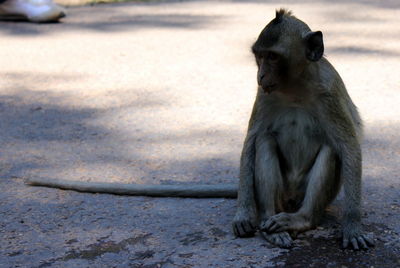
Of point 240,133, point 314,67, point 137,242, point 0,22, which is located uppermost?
point 0,22

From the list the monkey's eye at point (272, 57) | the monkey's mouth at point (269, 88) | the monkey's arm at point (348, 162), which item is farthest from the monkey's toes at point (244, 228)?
the monkey's eye at point (272, 57)

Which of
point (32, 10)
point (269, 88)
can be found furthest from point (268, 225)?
point (32, 10)

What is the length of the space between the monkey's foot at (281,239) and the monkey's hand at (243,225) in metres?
0.13

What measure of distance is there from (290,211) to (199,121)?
2.24 m

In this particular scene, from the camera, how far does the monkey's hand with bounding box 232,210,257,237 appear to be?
4.33m

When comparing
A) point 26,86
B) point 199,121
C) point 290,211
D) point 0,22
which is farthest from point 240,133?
point 0,22

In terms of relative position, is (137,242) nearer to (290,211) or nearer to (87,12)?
(290,211)

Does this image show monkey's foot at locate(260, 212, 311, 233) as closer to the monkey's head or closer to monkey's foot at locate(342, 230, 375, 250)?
monkey's foot at locate(342, 230, 375, 250)

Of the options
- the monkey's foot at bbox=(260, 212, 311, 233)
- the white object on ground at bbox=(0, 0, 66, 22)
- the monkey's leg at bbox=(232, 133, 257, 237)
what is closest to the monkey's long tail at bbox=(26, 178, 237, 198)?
the monkey's leg at bbox=(232, 133, 257, 237)

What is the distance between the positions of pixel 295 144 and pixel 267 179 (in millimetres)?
271

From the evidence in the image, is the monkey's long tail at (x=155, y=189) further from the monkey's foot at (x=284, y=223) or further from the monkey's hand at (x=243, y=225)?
the monkey's foot at (x=284, y=223)

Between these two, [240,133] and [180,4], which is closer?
[240,133]

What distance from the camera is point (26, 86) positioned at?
7926 millimetres

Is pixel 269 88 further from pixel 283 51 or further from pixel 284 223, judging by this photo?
pixel 284 223
